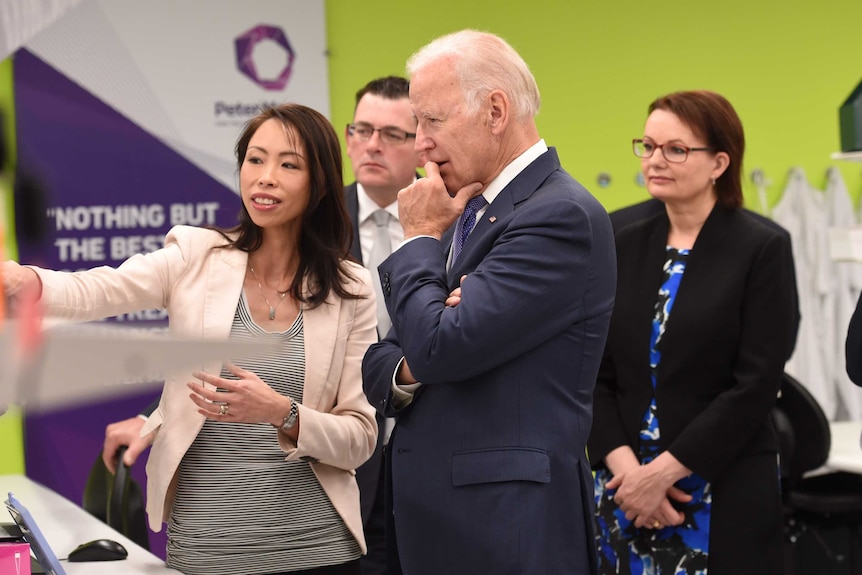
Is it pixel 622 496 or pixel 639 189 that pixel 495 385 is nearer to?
pixel 622 496

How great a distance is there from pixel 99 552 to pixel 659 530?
1.49 meters

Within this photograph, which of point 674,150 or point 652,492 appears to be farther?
point 674,150

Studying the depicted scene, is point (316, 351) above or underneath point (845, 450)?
above

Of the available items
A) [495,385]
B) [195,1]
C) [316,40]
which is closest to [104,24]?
[195,1]

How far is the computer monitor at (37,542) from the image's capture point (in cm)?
171

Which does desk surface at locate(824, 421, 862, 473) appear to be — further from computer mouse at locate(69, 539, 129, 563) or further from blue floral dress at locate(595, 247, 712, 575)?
computer mouse at locate(69, 539, 129, 563)

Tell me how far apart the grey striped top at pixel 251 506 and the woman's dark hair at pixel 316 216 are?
0.17 metres

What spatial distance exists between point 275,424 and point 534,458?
1.85 ft

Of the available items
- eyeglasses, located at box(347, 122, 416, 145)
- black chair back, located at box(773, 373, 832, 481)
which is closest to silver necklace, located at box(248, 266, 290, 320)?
eyeglasses, located at box(347, 122, 416, 145)

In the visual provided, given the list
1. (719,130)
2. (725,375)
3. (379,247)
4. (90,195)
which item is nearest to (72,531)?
(379,247)

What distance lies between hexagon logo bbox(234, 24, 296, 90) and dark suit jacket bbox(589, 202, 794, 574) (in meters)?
2.60

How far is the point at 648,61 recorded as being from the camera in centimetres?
564

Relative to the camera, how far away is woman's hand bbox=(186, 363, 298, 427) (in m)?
1.92

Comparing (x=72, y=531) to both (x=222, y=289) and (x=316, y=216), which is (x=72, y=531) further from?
(x=316, y=216)
